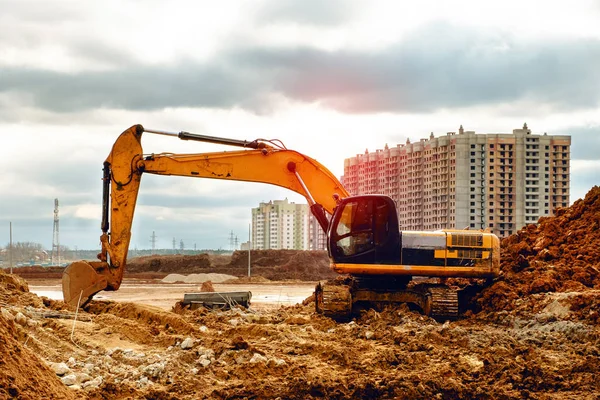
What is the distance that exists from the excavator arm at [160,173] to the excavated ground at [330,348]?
0.79m

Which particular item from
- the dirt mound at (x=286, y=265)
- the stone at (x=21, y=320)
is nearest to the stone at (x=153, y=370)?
the stone at (x=21, y=320)

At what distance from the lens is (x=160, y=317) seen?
14.8 m

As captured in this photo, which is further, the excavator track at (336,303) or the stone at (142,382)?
the excavator track at (336,303)

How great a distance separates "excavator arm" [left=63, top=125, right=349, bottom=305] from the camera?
51.1ft

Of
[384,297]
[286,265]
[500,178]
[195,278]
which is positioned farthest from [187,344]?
[500,178]

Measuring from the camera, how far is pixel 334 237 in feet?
50.4

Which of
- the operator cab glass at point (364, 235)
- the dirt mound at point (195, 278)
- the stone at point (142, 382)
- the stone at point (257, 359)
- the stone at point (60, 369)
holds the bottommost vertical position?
the dirt mound at point (195, 278)

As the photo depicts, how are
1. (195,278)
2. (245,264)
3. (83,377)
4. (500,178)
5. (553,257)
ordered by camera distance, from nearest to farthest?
(83,377) < (553,257) < (195,278) < (500,178) < (245,264)

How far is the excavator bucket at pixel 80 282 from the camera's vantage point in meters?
15.5

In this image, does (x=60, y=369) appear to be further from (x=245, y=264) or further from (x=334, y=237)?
(x=245, y=264)

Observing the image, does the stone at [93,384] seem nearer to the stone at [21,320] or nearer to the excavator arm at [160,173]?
the stone at [21,320]

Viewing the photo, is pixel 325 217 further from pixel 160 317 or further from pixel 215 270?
pixel 215 270

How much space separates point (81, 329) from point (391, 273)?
596 centimetres

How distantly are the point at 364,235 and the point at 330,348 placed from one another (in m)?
4.13
